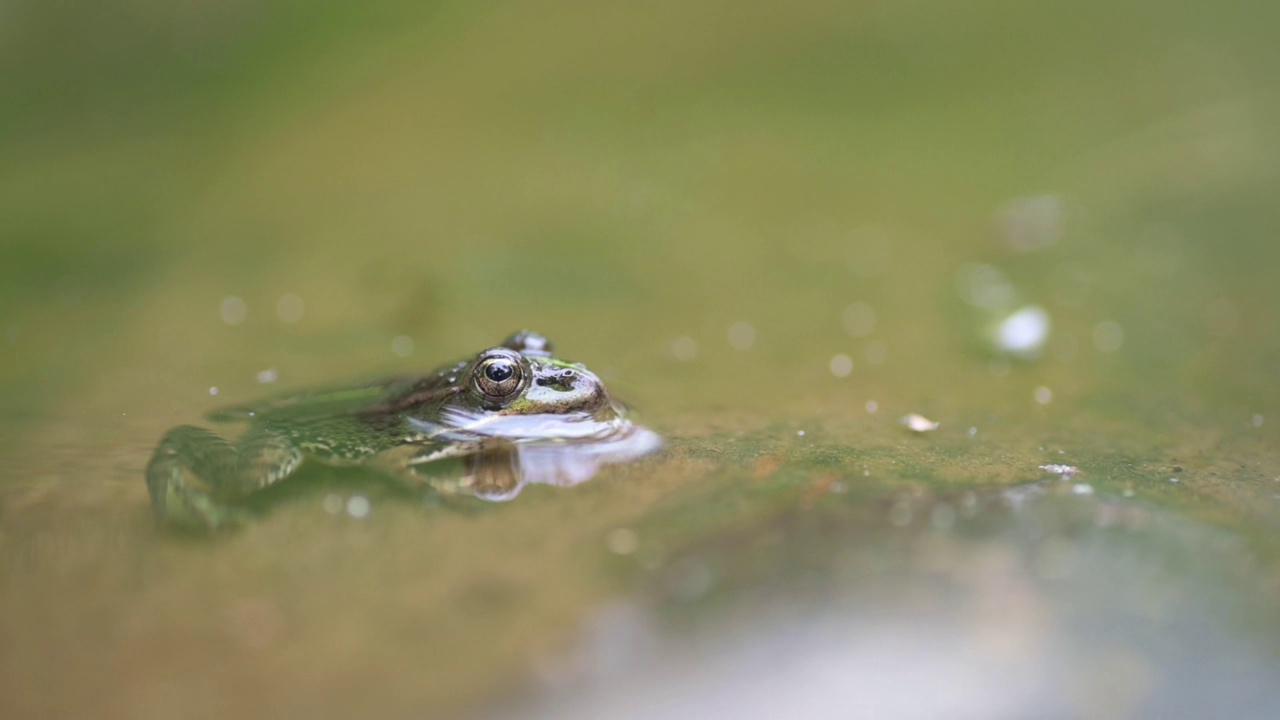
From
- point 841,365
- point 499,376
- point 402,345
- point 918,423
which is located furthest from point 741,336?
point 402,345

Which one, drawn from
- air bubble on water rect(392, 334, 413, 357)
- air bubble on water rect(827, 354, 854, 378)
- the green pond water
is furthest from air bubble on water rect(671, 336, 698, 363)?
air bubble on water rect(392, 334, 413, 357)

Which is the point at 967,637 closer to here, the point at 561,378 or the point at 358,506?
the point at 561,378

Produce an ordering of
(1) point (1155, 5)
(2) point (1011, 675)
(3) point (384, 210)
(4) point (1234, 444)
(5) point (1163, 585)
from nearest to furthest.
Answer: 1. (2) point (1011, 675)
2. (5) point (1163, 585)
3. (4) point (1234, 444)
4. (3) point (384, 210)
5. (1) point (1155, 5)

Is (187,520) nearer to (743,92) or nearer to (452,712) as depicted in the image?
(452,712)

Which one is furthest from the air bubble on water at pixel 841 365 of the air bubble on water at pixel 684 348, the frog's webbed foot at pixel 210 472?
the frog's webbed foot at pixel 210 472

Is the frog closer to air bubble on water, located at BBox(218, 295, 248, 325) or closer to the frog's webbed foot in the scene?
the frog's webbed foot

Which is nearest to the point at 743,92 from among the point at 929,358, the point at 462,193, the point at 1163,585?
the point at 462,193

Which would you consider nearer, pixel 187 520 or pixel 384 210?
pixel 187 520
